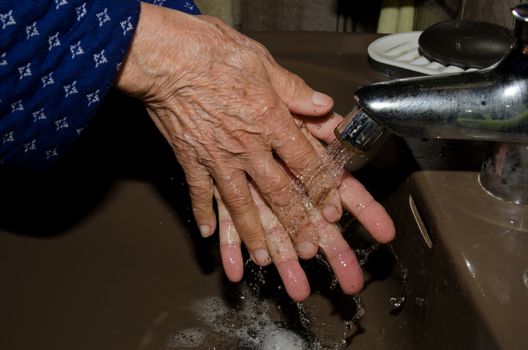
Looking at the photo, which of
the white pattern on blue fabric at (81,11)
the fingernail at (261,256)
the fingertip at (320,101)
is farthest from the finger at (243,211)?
the white pattern on blue fabric at (81,11)

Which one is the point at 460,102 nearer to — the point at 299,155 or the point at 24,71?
the point at 299,155

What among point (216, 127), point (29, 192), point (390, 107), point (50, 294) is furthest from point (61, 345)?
point (390, 107)

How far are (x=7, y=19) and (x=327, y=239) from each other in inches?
15.0

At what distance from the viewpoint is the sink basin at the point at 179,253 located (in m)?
0.65

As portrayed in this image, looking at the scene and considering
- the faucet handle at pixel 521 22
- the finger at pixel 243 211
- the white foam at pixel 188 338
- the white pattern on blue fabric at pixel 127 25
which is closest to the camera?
the faucet handle at pixel 521 22

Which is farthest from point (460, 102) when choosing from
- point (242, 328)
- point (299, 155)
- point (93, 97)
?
point (242, 328)

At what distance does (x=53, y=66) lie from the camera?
19.9 inches

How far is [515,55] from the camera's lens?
44cm

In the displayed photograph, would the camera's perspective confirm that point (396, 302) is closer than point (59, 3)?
No

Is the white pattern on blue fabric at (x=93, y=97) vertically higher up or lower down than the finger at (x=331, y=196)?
higher up

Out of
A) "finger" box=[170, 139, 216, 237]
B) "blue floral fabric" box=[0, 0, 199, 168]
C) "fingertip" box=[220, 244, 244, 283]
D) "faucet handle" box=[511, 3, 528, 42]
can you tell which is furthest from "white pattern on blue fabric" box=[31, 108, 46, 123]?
"faucet handle" box=[511, 3, 528, 42]

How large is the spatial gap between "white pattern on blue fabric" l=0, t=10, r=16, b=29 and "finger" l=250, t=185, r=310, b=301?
32cm

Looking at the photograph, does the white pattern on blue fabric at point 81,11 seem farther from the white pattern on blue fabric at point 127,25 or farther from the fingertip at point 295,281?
the fingertip at point 295,281

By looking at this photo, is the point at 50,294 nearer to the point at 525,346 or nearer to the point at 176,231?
the point at 176,231
